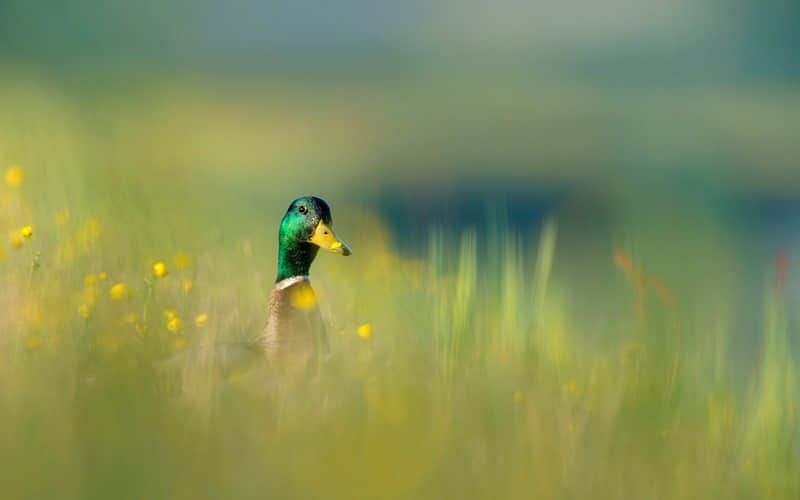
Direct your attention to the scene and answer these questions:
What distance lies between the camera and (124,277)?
372 centimetres

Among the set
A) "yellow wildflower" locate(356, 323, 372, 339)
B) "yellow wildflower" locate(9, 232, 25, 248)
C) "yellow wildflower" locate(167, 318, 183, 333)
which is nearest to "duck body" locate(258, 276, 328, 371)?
"yellow wildflower" locate(356, 323, 372, 339)

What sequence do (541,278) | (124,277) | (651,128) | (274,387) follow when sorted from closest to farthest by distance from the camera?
(274,387), (541,278), (124,277), (651,128)

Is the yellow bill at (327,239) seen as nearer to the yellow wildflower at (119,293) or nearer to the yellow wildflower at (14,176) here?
the yellow wildflower at (119,293)

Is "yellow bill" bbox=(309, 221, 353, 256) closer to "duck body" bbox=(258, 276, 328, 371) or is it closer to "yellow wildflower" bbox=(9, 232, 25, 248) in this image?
"duck body" bbox=(258, 276, 328, 371)

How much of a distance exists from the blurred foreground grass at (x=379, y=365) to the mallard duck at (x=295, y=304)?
0.14 metres

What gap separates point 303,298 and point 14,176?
4.98ft

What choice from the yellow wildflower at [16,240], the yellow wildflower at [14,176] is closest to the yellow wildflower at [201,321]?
the yellow wildflower at [16,240]

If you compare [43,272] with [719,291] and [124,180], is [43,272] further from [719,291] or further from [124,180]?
[719,291]

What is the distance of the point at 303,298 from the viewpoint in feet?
11.7

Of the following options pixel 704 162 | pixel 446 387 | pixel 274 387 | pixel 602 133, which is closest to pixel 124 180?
pixel 274 387

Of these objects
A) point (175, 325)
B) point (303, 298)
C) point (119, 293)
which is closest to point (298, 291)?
point (303, 298)

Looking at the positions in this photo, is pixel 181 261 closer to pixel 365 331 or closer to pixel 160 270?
pixel 160 270

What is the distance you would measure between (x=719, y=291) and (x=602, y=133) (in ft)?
38.6

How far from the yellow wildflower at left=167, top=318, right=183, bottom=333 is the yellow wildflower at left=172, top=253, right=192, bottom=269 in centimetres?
53
